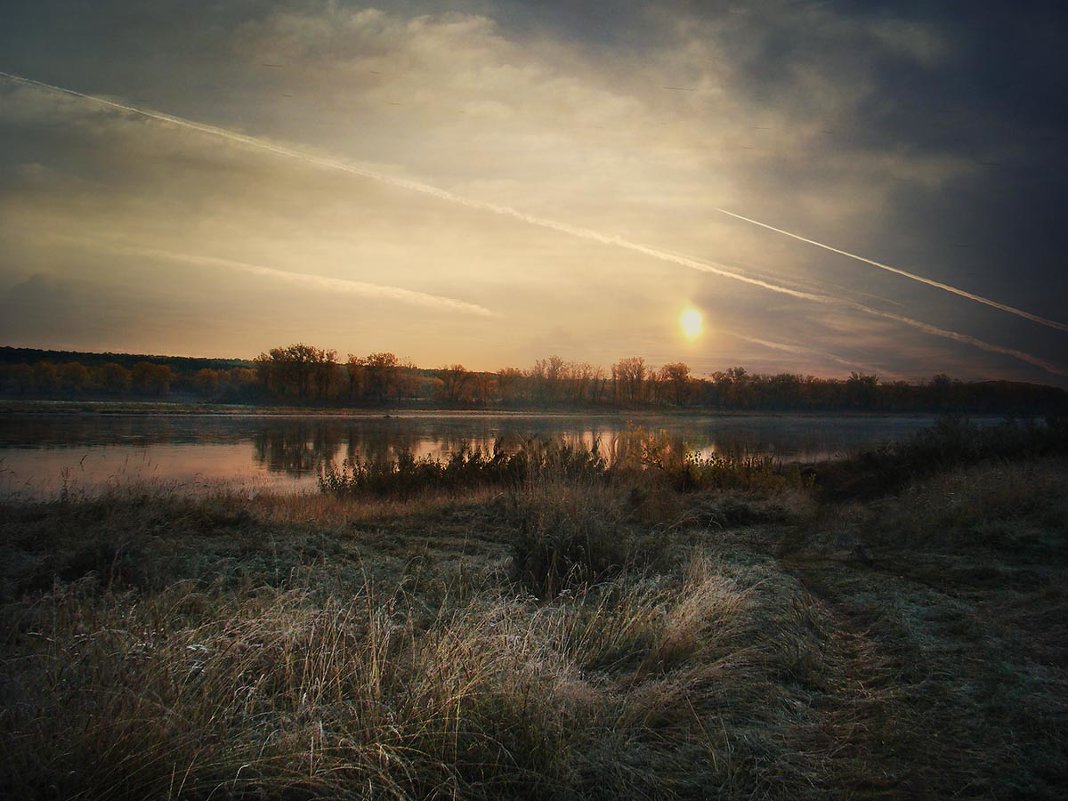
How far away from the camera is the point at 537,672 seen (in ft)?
14.7

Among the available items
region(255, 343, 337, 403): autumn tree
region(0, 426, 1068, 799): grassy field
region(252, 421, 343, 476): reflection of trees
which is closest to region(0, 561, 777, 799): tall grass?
region(0, 426, 1068, 799): grassy field

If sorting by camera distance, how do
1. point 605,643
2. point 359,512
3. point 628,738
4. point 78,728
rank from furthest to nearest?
point 359,512
point 605,643
point 628,738
point 78,728

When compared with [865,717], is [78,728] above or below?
above

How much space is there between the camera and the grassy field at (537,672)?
3354mm

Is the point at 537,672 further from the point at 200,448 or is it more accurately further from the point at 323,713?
the point at 200,448

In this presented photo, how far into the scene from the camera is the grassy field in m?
3.35

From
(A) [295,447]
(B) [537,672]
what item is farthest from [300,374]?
(B) [537,672]

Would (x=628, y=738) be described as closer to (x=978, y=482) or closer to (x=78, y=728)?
(x=78, y=728)

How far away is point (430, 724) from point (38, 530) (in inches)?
362

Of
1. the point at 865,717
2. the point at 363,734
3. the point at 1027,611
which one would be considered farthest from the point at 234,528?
the point at 1027,611

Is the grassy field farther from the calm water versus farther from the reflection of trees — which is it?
the reflection of trees

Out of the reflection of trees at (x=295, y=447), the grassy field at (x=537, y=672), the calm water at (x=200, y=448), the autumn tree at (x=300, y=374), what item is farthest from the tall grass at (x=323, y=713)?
the autumn tree at (x=300, y=374)

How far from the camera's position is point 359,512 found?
14.9m

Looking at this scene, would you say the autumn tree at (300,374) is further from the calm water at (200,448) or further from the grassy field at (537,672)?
the grassy field at (537,672)
